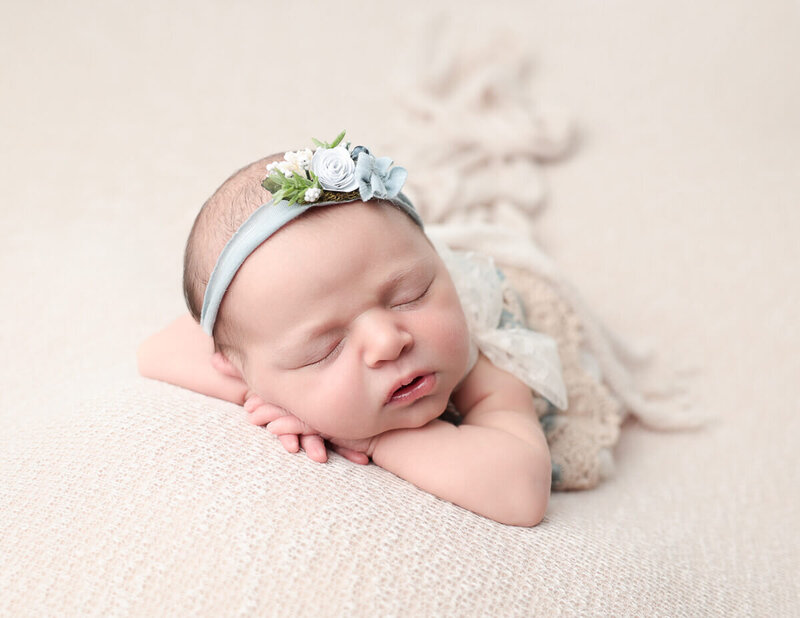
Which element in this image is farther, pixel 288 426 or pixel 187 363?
pixel 187 363

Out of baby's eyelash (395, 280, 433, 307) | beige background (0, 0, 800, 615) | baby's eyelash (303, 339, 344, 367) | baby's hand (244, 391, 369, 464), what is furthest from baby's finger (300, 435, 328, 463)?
beige background (0, 0, 800, 615)

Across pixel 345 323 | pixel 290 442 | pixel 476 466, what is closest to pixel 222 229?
pixel 345 323

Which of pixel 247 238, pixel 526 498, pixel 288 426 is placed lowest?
pixel 526 498

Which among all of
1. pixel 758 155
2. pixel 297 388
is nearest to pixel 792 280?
pixel 758 155

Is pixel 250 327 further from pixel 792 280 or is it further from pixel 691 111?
pixel 691 111

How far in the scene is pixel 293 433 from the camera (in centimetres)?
110

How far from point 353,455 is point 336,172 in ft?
1.45

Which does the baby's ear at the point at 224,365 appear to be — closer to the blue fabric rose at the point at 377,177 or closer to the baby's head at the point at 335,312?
the baby's head at the point at 335,312

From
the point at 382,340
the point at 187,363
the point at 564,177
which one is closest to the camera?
the point at 382,340

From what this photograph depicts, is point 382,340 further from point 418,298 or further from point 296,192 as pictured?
point 296,192

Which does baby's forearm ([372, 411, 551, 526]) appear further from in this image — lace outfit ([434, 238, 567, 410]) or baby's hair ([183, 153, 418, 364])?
baby's hair ([183, 153, 418, 364])

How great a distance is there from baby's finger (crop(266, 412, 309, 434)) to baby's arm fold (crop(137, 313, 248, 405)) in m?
0.15

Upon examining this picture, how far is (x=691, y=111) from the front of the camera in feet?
7.07

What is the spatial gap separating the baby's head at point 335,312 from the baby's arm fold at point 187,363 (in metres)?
0.09
